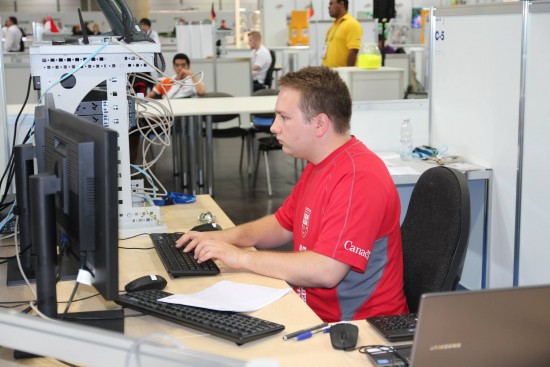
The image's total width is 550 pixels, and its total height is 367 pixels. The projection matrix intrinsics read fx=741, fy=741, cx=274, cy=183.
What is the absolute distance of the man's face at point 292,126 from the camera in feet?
6.95

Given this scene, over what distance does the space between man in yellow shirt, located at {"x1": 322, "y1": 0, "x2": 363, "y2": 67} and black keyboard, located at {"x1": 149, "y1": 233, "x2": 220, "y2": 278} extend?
4.91 metres

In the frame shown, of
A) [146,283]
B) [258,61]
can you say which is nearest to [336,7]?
[258,61]

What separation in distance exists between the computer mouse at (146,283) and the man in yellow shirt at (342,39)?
208 inches

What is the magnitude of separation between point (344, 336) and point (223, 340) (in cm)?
26

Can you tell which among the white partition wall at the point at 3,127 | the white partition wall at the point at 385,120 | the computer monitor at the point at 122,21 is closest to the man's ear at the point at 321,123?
the computer monitor at the point at 122,21

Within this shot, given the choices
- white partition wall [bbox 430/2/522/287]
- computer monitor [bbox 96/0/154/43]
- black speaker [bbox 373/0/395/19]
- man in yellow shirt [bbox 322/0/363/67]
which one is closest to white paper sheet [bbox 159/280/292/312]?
computer monitor [bbox 96/0/154/43]

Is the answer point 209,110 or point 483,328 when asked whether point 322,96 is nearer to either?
point 483,328

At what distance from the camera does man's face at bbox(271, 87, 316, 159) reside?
212 centimetres

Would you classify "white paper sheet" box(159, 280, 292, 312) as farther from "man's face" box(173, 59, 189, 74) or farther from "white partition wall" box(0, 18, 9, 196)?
"man's face" box(173, 59, 189, 74)

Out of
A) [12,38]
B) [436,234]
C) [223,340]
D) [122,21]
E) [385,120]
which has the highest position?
[12,38]

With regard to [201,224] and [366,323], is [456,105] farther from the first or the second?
[366,323]

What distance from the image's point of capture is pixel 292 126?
6.97 feet

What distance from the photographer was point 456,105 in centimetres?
395

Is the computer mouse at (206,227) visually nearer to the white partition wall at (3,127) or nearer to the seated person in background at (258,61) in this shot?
the white partition wall at (3,127)
